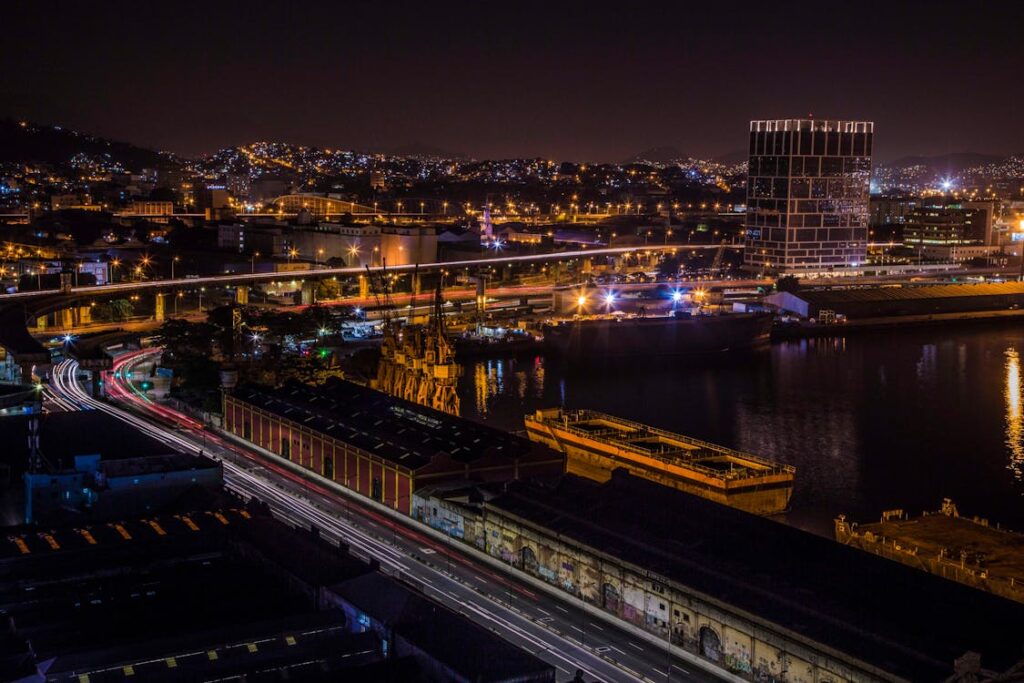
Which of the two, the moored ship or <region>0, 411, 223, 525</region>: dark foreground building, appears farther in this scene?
the moored ship

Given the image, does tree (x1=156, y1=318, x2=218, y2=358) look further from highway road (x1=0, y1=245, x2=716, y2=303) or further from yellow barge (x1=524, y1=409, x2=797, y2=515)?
yellow barge (x1=524, y1=409, x2=797, y2=515)

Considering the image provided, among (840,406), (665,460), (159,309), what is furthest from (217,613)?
(159,309)

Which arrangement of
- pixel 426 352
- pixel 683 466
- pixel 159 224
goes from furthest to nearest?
pixel 159 224 → pixel 426 352 → pixel 683 466

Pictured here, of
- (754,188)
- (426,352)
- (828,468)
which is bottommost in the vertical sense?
(828,468)

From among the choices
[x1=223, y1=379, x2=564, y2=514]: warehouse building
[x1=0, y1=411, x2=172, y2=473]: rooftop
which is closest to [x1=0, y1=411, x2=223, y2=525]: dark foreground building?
[x1=0, y1=411, x2=172, y2=473]: rooftop

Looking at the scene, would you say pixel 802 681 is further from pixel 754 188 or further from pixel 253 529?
pixel 754 188

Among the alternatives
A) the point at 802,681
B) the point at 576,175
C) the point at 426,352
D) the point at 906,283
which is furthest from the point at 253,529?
the point at 576,175

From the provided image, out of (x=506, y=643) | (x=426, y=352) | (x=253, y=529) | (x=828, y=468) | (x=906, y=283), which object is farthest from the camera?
(x=906, y=283)
